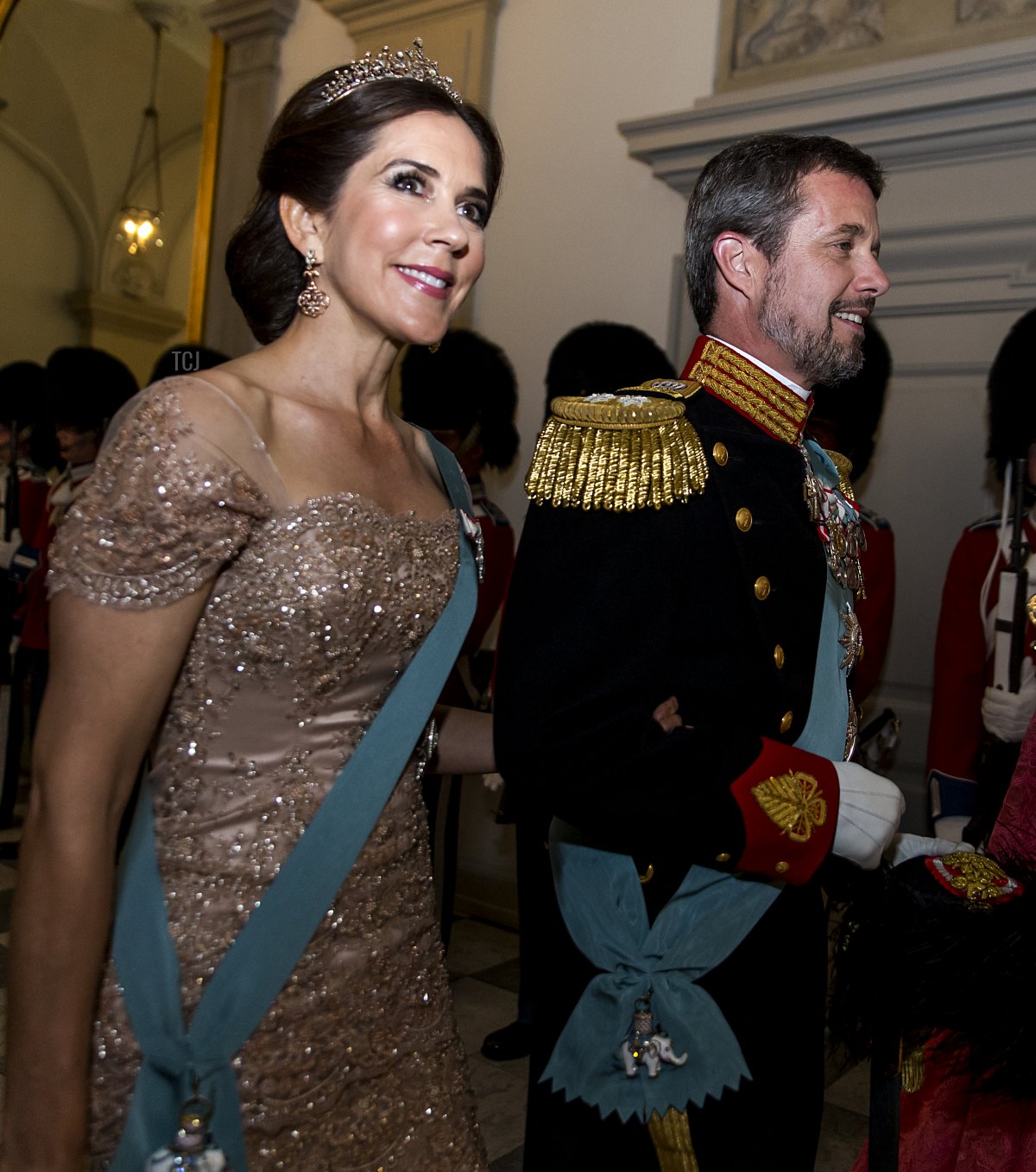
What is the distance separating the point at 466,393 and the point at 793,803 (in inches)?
117

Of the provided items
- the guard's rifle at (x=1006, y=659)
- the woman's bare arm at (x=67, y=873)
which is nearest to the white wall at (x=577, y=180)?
the guard's rifle at (x=1006, y=659)

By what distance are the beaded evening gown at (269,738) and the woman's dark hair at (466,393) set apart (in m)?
2.83

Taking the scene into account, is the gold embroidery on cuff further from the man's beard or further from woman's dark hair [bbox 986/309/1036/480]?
woman's dark hair [bbox 986/309/1036/480]

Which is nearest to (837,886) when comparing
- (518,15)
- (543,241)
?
(543,241)

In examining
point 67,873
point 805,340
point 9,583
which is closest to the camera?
point 67,873

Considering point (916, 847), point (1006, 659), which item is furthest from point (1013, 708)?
point (916, 847)

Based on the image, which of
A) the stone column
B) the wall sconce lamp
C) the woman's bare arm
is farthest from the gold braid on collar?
the wall sconce lamp

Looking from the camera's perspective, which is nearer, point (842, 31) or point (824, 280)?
point (824, 280)

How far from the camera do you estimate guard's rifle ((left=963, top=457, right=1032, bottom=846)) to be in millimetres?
2715

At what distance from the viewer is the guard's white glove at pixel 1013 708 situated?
2684 mm

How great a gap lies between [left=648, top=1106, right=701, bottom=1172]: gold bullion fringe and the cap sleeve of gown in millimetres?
811

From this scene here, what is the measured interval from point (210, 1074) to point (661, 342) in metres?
3.25

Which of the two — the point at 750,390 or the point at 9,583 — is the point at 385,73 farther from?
the point at 9,583

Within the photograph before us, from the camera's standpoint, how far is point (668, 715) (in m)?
1.34
